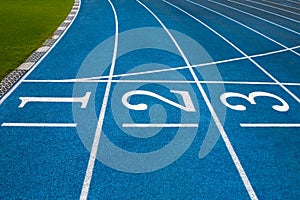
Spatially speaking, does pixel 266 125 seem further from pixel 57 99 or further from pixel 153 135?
pixel 57 99

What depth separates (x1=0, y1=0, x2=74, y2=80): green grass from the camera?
841cm

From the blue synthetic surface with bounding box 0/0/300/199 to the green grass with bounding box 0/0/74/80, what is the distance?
80cm

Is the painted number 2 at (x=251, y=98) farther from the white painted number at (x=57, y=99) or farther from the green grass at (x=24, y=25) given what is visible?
the green grass at (x=24, y=25)

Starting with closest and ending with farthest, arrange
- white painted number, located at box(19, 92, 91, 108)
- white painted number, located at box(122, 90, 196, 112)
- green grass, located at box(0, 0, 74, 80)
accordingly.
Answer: white painted number, located at box(122, 90, 196, 112), white painted number, located at box(19, 92, 91, 108), green grass, located at box(0, 0, 74, 80)

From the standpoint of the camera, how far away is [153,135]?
16.8 ft

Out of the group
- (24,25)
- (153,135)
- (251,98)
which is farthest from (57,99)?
(24,25)

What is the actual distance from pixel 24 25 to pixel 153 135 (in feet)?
30.1

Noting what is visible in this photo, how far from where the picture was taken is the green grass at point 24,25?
841cm

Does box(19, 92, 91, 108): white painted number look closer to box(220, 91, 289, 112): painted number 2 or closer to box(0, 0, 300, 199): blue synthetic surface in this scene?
box(0, 0, 300, 199): blue synthetic surface

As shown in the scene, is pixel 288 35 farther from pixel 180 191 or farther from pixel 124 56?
pixel 180 191

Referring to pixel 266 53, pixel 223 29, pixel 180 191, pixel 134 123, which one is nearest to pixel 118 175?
pixel 180 191

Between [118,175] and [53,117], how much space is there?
81.9 inches

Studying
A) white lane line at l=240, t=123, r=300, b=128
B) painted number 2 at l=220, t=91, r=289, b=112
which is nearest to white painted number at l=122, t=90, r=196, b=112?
painted number 2 at l=220, t=91, r=289, b=112

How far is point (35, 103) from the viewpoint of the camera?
6016 millimetres
